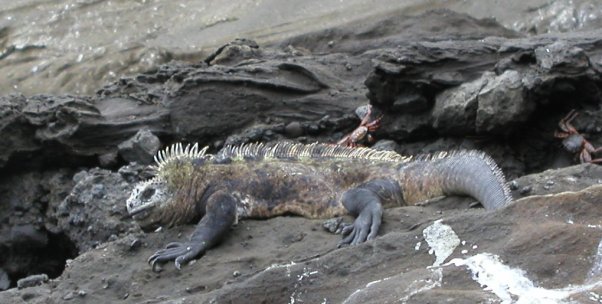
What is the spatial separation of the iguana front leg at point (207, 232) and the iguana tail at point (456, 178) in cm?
109

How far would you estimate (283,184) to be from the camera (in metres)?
8.20

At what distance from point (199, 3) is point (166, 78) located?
5.32m

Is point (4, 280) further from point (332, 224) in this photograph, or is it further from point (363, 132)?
point (332, 224)

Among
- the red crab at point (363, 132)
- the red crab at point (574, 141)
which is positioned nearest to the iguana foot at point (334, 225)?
the red crab at point (574, 141)

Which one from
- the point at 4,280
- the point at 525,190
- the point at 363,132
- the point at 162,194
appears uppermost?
the point at 525,190

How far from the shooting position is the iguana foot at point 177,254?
7.10 meters

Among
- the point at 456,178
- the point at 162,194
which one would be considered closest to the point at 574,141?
the point at 456,178

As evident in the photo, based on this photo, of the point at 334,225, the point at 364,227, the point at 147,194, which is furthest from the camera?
the point at 147,194

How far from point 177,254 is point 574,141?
129 inches

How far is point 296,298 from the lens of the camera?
230 inches

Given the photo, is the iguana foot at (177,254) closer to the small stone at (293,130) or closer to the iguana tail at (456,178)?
the iguana tail at (456,178)

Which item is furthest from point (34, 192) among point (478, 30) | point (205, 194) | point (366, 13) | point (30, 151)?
point (366, 13)

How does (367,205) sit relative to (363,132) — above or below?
above

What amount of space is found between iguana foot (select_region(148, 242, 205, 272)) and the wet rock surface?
1.9 inches
